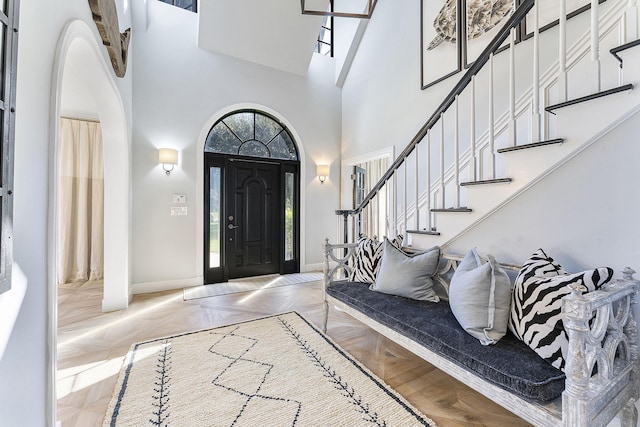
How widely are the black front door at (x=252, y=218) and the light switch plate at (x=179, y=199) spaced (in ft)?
1.94

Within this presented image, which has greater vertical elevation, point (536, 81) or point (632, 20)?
point (632, 20)

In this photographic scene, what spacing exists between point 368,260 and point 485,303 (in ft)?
3.65

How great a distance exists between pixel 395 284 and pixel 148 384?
1.79m

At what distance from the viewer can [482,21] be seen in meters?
2.95

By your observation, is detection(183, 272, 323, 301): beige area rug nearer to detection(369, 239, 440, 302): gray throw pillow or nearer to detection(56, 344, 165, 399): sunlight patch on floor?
detection(56, 344, 165, 399): sunlight patch on floor

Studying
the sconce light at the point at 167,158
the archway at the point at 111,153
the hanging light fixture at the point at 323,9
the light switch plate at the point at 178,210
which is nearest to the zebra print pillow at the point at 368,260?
the archway at the point at 111,153

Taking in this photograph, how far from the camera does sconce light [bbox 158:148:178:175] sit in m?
3.72

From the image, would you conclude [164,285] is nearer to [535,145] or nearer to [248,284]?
[248,284]

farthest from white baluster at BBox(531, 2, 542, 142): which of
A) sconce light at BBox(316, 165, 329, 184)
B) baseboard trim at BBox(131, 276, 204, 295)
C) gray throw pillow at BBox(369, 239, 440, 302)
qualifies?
baseboard trim at BBox(131, 276, 204, 295)

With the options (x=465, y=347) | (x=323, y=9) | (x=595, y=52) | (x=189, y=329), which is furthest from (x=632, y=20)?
(x=323, y=9)

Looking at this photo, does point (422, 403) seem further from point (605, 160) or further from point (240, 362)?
point (605, 160)

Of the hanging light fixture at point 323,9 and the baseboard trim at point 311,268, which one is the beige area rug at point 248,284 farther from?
the hanging light fixture at point 323,9

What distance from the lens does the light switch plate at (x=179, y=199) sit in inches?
154

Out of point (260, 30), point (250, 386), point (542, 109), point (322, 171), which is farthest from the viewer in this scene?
point (322, 171)
